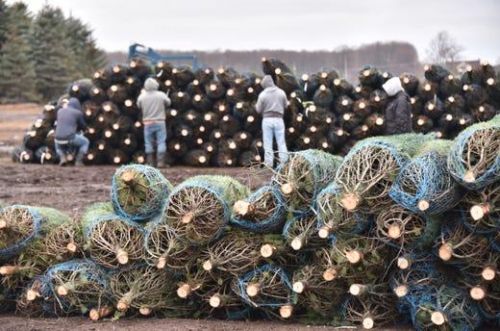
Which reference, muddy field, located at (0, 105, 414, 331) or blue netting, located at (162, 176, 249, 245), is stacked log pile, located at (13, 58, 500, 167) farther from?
blue netting, located at (162, 176, 249, 245)

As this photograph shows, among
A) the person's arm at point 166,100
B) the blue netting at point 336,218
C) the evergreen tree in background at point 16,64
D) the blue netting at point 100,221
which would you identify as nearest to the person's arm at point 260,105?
the person's arm at point 166,100

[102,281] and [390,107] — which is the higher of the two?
[390,107]

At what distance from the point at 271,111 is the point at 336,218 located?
910 cm

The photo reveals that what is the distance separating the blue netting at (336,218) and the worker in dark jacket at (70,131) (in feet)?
37.7

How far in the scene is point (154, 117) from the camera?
15422 mm

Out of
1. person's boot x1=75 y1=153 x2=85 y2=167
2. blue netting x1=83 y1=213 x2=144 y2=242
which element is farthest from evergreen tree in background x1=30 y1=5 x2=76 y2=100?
blue netting x1=83 y1=213 x2=144 y2=242

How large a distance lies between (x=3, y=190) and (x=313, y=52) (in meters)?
40.0

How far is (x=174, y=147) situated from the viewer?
1631 cm

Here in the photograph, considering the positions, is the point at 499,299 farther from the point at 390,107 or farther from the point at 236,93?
the point at 236,93

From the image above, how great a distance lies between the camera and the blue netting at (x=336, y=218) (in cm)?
531

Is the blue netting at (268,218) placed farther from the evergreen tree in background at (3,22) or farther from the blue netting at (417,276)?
the evergreen tree in background at (3,22)

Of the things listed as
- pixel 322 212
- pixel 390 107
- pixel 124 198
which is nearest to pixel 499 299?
pixel 322 212

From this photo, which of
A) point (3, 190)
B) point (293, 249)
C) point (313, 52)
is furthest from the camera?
point (313, 52)

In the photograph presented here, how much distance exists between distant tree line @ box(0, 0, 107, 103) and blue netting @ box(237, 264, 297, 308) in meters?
38.9
